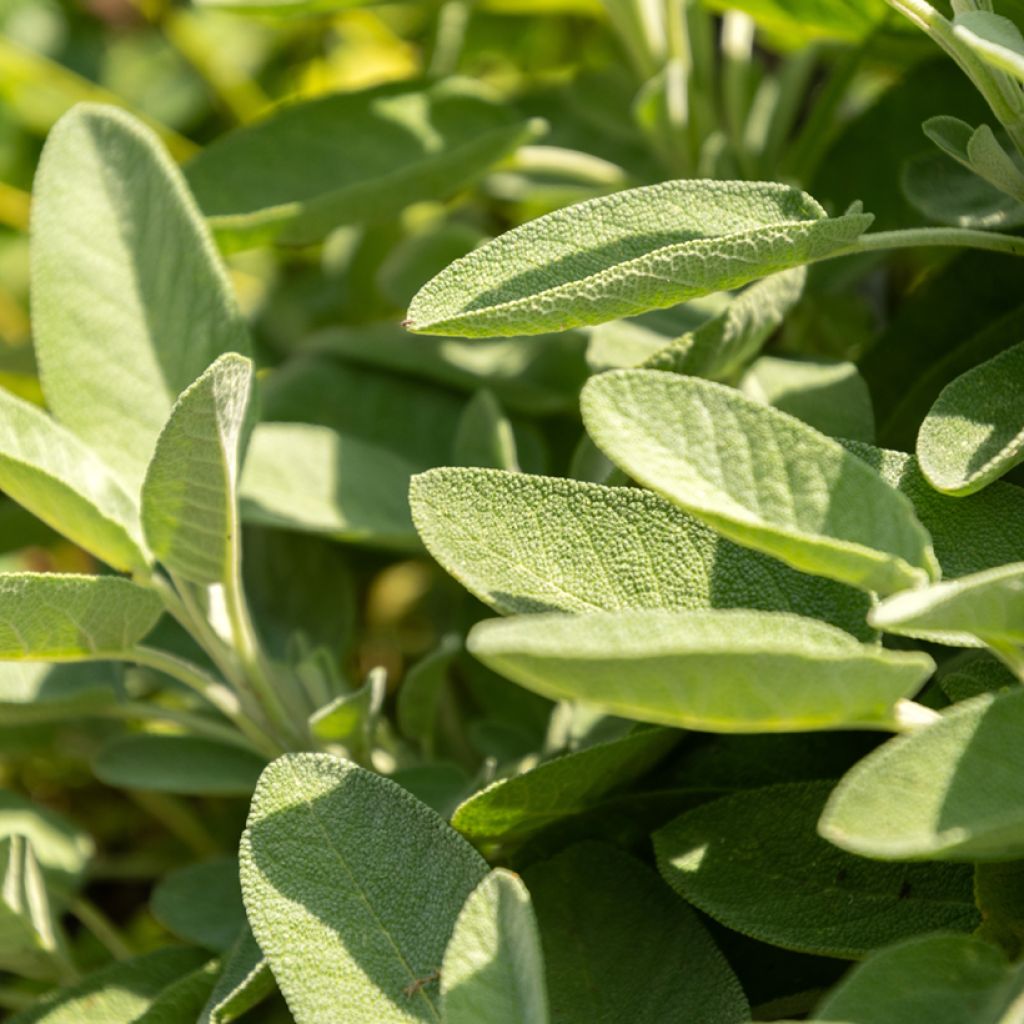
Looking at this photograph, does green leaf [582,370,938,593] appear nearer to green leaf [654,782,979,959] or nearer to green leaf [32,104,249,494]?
green leaf [654,782,979,959]

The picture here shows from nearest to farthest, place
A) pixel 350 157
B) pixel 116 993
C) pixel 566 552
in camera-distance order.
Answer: pixel 566 552 < pixel 116 993 < pixel 350 157

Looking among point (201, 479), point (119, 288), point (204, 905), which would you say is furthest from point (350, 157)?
point (204, 905)

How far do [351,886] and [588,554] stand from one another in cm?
16

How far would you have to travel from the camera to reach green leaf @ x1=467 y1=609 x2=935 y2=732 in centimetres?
39

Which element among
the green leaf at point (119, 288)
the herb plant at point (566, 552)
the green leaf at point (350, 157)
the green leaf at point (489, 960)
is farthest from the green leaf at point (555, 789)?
the green leaf at point (350, 157)

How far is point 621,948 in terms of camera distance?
1.93ft

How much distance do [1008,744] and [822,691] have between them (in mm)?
72

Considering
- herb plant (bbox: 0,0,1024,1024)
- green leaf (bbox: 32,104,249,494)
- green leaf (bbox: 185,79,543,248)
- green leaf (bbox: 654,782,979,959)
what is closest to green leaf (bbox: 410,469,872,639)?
herb plant (bbox: 0,0,1024,1024)

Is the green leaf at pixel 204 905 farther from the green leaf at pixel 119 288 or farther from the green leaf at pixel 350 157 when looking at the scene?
the green leaf at pixel 350 157

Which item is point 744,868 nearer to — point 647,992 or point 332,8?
point 647,992

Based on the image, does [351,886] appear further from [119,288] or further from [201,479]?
[119,288]

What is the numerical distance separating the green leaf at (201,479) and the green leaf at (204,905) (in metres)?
0.20

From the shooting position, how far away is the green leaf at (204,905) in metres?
0.73

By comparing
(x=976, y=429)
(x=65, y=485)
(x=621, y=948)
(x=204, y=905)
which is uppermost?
(x=976, y=429)
